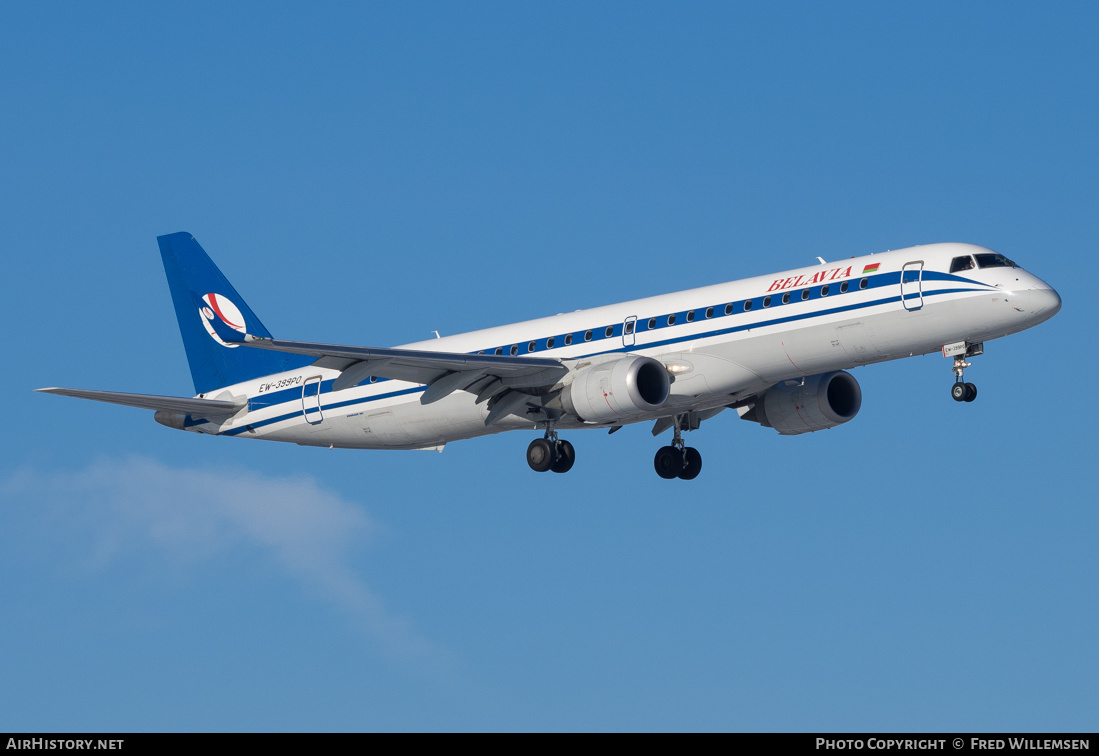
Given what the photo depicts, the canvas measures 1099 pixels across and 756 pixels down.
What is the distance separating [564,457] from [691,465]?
5.16 metres

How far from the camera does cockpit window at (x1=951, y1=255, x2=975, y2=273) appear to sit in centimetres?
3825

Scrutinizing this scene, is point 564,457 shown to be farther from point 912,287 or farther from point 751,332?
point 912,287

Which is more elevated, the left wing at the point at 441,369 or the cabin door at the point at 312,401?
the cabin door at the point at 312,401

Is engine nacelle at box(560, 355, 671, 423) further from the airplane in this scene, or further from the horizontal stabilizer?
the horizontal stabilizer

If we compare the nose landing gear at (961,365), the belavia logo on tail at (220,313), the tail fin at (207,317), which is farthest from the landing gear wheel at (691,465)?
the belavia logo on tail at (220,313)

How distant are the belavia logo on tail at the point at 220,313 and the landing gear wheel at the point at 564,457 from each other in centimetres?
1417

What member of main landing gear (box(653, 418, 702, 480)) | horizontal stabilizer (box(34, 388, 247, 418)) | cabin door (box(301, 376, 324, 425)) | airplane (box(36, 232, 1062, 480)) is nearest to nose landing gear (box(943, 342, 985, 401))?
airplane (box(36, 232, 1062, 480))

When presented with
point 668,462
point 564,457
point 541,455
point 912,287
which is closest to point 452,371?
point 541,455

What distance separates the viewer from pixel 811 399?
44.0 meters

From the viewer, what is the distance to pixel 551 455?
1709 inches

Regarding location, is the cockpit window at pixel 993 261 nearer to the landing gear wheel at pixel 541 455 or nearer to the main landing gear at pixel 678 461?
the main landing gear at pixel 678 461

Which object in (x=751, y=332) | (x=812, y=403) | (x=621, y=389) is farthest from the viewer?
(x=812, y=403)

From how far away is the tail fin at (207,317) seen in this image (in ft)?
166
